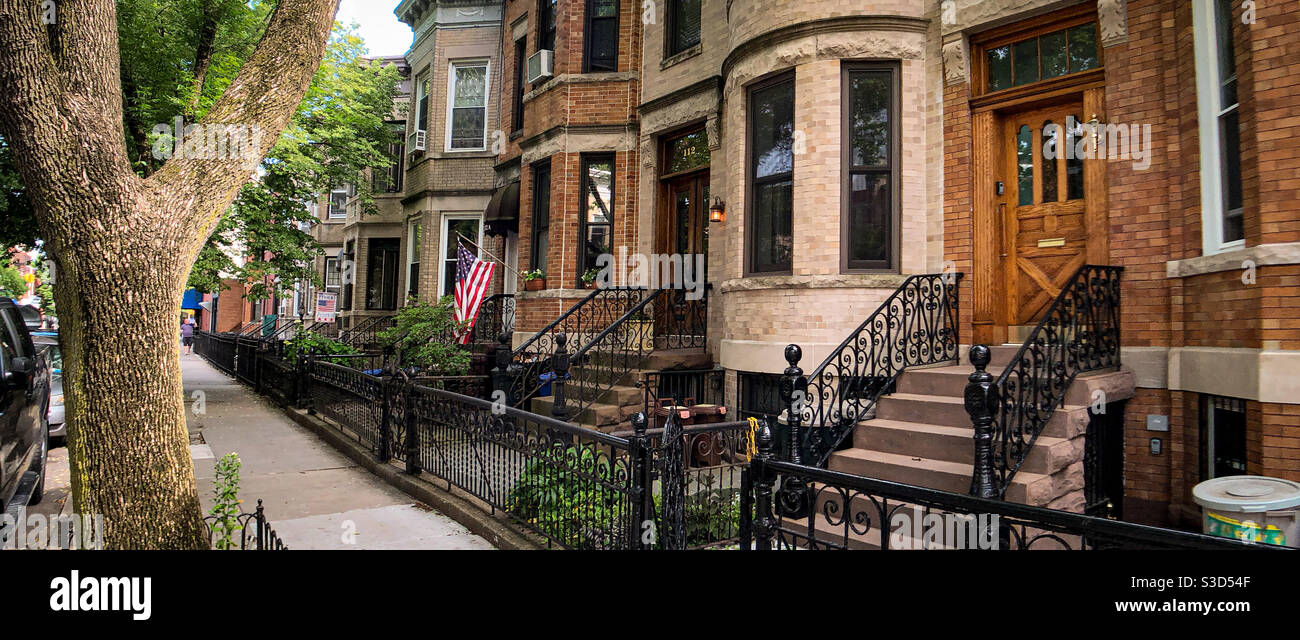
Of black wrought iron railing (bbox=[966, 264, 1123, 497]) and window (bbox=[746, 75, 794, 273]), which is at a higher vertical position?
window (bbox=[746, 75, 794, 273])

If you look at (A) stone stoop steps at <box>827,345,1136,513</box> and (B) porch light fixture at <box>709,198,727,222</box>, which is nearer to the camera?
(A) stone stoop steps at <box>827,345,1136,513</box>

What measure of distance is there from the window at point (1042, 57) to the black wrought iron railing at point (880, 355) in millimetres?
2202

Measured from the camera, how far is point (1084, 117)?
6980 millimetres

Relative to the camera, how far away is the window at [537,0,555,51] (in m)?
14.6

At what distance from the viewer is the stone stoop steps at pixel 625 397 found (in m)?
9.13

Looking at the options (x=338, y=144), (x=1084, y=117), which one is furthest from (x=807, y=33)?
(x=338, y=144)

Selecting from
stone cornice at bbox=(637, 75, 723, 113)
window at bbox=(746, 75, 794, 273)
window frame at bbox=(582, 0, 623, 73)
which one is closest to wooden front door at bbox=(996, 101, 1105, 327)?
window at bbox=(746, 75, 794, 273)

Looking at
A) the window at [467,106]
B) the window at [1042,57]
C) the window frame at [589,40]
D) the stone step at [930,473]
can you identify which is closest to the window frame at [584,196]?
the window frame at [589,40]

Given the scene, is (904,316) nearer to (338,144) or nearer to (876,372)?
(876,372)

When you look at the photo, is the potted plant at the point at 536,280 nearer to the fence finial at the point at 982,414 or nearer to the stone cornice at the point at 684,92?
the stone cornice at the point at 684,92

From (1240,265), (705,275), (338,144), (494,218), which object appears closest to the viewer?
(1240,265)

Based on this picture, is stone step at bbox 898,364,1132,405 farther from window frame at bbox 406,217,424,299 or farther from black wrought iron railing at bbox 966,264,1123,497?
window frame at bbox 406,217,424,299

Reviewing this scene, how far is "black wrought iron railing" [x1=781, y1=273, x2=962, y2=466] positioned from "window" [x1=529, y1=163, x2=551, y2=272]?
759 centimetres

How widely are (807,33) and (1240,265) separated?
16.1 feet
